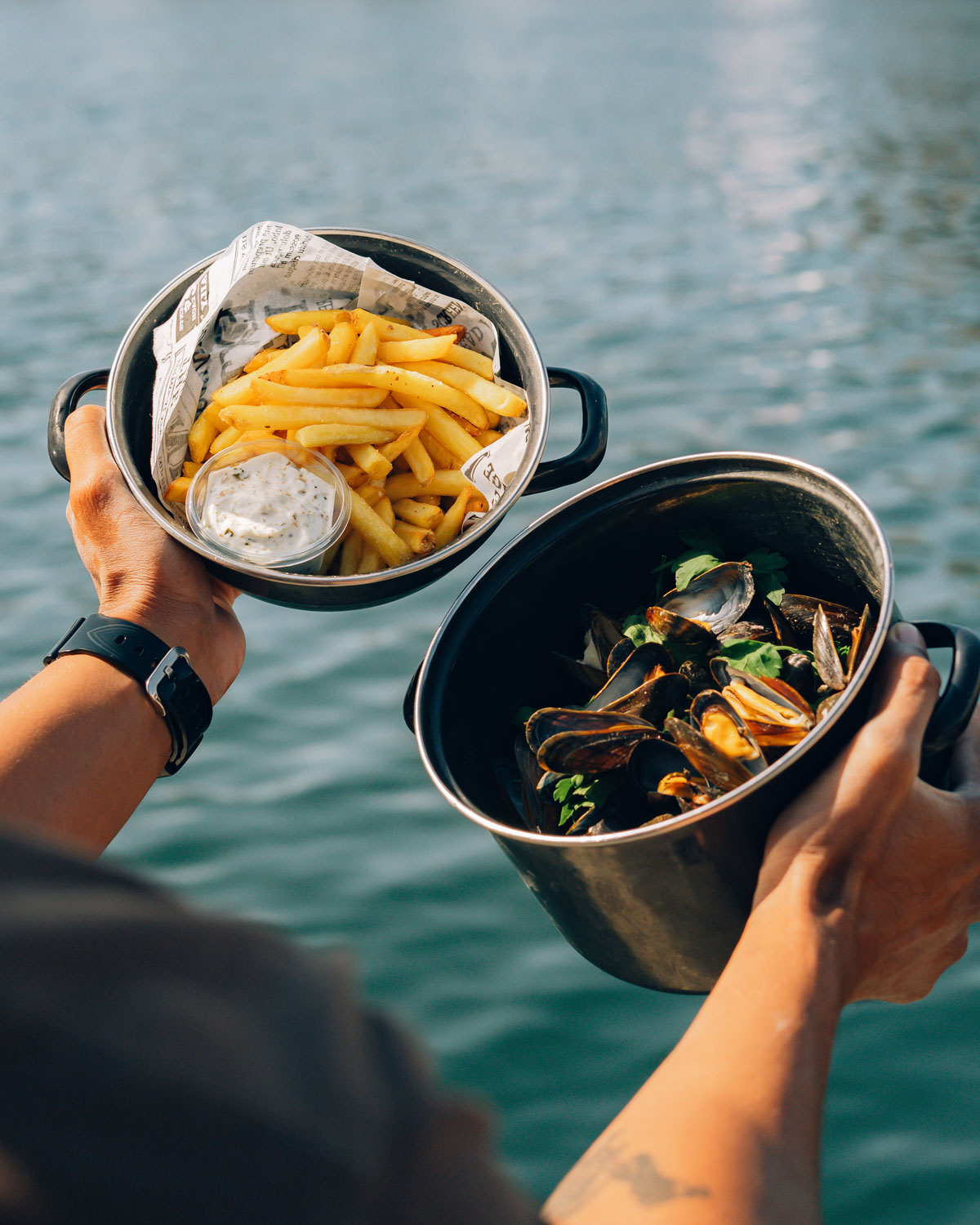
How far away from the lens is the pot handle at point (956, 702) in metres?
1.63

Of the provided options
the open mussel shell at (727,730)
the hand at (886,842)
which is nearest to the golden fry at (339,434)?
the open mussel shell at (727,730)

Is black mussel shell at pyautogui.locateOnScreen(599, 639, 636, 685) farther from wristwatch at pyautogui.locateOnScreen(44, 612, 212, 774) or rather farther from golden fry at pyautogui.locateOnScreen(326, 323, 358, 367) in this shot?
golden fry at pyautogui.locateOnScreen(326, 323, 358, 367)

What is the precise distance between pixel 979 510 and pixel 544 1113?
4.89 m

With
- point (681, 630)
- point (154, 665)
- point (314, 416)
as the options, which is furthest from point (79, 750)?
point (681, 630)

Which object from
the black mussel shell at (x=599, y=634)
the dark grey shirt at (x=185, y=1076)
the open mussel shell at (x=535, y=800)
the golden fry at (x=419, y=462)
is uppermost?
the dark grey shirt at (x=185, y=1076)

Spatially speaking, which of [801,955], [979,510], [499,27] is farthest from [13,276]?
[499,27]

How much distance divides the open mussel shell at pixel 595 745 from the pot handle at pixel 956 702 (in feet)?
1.47

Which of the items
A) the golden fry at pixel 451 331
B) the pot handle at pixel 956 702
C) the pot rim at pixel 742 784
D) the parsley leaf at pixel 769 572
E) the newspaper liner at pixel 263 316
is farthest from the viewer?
the golden fry at pixel 451 331

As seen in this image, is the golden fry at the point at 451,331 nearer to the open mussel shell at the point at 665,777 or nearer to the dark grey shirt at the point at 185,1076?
the open mussel shell at the point at 665,777

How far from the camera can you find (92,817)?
1.98 meters

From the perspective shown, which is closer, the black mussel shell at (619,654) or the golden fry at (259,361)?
the black mussel shell at (619,654)

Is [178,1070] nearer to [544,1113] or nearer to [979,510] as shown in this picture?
[544,1113]

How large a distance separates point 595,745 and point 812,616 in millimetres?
521

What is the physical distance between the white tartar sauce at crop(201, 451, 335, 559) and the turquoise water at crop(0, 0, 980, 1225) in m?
0.92
